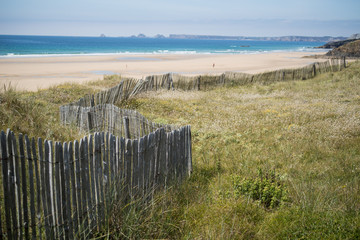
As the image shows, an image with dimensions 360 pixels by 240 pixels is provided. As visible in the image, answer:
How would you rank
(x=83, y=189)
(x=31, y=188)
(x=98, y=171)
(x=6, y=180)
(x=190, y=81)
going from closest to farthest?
(x=6, y=180) < (x=31, y=188) < (x=83, y=189) < (x=98, y=171) < (x=190, y=81)

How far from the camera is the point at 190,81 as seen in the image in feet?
55.8

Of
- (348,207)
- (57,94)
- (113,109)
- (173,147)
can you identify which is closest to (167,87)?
(57,94)

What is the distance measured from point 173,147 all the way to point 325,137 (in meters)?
4.73

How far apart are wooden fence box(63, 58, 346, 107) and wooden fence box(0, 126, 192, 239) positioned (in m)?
5.18

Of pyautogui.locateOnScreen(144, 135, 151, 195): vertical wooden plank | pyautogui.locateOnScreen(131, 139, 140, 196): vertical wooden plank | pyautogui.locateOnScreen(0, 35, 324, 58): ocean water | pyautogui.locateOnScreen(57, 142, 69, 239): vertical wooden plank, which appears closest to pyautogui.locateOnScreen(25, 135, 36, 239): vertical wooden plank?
pyautogui.locateOnScreen(57, 142, 69, 239): vertical wooden plank

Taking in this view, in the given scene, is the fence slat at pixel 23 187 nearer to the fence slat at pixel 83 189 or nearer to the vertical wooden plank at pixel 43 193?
the vertical wooden plank at pixel 43 193

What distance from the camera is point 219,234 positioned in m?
3.39

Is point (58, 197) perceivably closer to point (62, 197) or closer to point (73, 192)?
point (62, 197)

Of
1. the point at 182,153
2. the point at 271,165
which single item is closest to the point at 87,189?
the point at 182,153

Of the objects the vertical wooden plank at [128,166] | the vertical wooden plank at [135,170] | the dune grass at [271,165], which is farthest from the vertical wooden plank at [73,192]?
the dune grass at [271,165]

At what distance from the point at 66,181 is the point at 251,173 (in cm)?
337

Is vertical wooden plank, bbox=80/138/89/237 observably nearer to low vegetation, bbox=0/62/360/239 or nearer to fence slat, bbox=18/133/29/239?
low vegetation, bbox=0/62/360/239

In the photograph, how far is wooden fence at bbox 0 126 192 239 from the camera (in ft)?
9.16

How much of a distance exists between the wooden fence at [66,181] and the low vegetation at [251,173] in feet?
0.91
